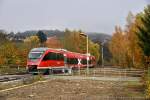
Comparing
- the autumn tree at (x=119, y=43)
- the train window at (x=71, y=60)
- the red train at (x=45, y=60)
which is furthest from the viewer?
the autumn tree at (x=119, y=43)

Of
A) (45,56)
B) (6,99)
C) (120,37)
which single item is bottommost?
(6,99)

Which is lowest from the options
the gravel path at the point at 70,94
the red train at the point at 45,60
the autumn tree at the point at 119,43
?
the gravel path at the point at 70,94

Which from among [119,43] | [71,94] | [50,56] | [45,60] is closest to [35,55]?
[45,60]

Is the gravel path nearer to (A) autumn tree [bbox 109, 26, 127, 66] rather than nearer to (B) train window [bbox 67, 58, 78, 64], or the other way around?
(B) train window [bbox 67, 58, 78, 64]

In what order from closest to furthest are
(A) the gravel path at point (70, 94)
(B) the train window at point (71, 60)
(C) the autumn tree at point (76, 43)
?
1. (A) the gravel path at point (70, 94)
2. (B) the train window at point (71, 60)
3. (C) the autumn tree at point (76, 43)

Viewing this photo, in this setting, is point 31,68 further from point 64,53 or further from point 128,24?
point 128,24

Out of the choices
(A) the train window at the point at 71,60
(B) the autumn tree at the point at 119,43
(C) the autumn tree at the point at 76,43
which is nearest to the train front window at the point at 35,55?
(A) the train window at the point at 71,60

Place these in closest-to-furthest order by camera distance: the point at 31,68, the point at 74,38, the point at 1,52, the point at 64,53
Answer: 1. the point at 31,68
2. the point at 64,53
3. the point at 1,52
4. the point at 74,38

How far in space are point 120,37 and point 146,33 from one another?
67.1m

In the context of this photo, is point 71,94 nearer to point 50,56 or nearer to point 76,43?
point 50,56

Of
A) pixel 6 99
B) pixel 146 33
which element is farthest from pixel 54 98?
pixel 146 33

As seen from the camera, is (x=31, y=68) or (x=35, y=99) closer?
(x=35, y=99)

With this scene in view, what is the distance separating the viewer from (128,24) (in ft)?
276

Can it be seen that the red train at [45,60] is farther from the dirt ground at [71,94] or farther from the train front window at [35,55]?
the dirt ground at [71,94]
